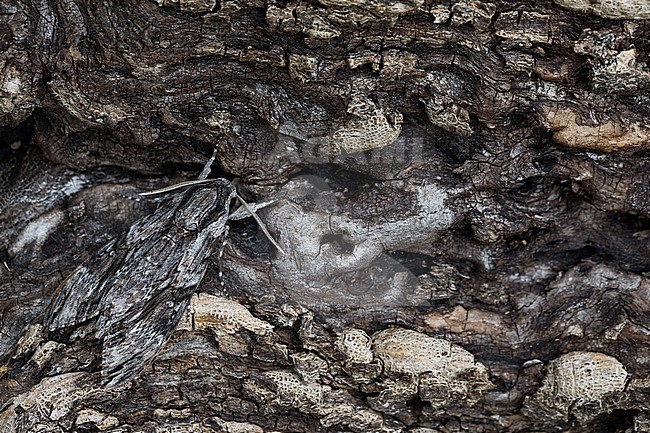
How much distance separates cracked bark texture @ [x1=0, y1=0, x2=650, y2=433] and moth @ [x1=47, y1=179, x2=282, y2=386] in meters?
0.09

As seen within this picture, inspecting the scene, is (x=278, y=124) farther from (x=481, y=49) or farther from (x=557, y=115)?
(x=557, y=115)

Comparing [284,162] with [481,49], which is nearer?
[481,49]

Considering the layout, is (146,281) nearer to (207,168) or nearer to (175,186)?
(175,186)

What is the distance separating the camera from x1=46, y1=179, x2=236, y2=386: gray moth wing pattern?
2855 mm

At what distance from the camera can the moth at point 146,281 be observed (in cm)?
286

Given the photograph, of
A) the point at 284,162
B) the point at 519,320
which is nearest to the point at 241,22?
the point at 284,162

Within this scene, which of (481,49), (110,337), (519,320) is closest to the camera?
(481,49)

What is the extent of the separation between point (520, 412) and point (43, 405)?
204 cm

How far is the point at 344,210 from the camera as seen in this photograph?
9.94 ft

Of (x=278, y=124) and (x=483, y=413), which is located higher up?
(x=278, y=124)

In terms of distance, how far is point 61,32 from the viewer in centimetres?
277

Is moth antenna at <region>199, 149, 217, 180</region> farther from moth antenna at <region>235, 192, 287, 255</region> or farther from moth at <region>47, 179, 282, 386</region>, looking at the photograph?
moth antenna at <region>235, 192, 287, 255</region>

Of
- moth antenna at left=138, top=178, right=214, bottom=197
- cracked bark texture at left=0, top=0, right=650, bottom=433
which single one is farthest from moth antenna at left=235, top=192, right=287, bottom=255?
moth antenna at left=138, top=178, right=214, bottom=197

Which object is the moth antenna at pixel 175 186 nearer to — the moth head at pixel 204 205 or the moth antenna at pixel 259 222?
the moth head at pixel 204 205
